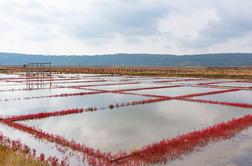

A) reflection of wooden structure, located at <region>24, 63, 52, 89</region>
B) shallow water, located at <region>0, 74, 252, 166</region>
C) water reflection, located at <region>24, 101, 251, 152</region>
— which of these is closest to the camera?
shallow water, located at <region>0, 74, 252, 166</region>

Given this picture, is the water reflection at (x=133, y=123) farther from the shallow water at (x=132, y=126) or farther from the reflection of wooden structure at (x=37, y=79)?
the reflection of wooden structure at (x=37, y=79)

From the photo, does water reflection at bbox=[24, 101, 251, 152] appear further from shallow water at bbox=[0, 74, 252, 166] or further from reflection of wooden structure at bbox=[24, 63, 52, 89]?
reflection of wooden structure at bbox=[24, 63, 52, 89]

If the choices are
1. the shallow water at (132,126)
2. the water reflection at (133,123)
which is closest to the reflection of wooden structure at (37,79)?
the shallow water at (132,126)

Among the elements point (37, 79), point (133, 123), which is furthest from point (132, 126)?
point (37, 79)

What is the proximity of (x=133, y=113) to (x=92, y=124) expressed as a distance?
11.5ft

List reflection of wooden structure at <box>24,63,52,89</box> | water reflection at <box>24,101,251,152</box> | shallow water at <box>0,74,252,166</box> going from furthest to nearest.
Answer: reflection of wooden structure at <box>24,63,52,89</box>
water reflection at <box>24,101,251,152</box>
shallow water at <box>0,74,252,166</box>

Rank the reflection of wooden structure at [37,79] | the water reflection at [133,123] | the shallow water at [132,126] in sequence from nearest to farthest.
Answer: the shallow water at [132,126]
the water reflection at [133,123]
the reflection of wooden structure at [37,79]

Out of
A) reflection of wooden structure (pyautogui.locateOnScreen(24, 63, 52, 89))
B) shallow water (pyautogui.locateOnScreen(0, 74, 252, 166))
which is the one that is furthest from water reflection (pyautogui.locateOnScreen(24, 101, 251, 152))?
reflection of wooden structure (pyautogui.locateOnScreen(24, 63, 52, 89))

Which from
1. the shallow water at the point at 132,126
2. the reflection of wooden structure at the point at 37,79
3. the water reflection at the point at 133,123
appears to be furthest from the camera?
the reflection of wooden structure at the point at 37,79

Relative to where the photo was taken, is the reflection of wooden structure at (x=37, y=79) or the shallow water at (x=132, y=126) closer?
the shallow water at (x=132, y=126)

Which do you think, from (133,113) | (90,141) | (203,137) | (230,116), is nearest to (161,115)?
(133,113)

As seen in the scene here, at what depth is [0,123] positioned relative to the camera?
13.9 m

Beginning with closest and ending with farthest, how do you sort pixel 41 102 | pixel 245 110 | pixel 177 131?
pixel 177 131, pixel 245 110, pixel 41 102

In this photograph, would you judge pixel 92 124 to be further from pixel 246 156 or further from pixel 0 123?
pixel 246 156
